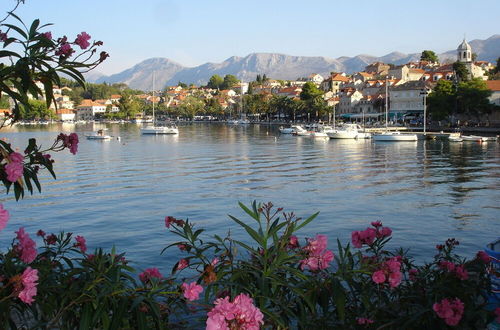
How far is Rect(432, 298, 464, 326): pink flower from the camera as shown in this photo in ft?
12.6

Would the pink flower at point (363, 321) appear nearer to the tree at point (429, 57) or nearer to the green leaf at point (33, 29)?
the green leaf at point (33, 29)

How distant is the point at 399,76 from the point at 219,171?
107 meters

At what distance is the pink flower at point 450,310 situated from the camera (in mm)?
3844

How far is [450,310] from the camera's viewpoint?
12.7 feet

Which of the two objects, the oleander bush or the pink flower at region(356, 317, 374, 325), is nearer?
the oleander bush

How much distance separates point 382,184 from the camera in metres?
27.8

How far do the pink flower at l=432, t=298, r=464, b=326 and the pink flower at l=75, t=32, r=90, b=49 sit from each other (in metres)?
3.24

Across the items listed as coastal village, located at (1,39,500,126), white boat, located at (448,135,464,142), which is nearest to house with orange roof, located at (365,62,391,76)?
coastal village, located at (1,39,500,126)

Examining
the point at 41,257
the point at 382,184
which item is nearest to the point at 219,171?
the point at 382,184

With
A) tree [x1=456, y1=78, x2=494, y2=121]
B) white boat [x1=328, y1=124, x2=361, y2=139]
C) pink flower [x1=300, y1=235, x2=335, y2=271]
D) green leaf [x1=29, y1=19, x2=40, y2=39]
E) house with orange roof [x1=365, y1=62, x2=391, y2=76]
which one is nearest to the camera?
green leaf [x1=29, y1=19, x2=40, y2=39]

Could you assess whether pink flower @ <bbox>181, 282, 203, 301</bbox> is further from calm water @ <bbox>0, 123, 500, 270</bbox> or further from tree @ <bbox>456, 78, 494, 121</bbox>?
tree @ <bbox>456, 78, 494, 121</bbox>

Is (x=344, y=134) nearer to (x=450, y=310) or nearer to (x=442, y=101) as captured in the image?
(x=442, y=101)

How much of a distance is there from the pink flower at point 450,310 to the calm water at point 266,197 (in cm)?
915

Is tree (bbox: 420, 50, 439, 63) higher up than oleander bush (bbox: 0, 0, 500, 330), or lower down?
higher up
